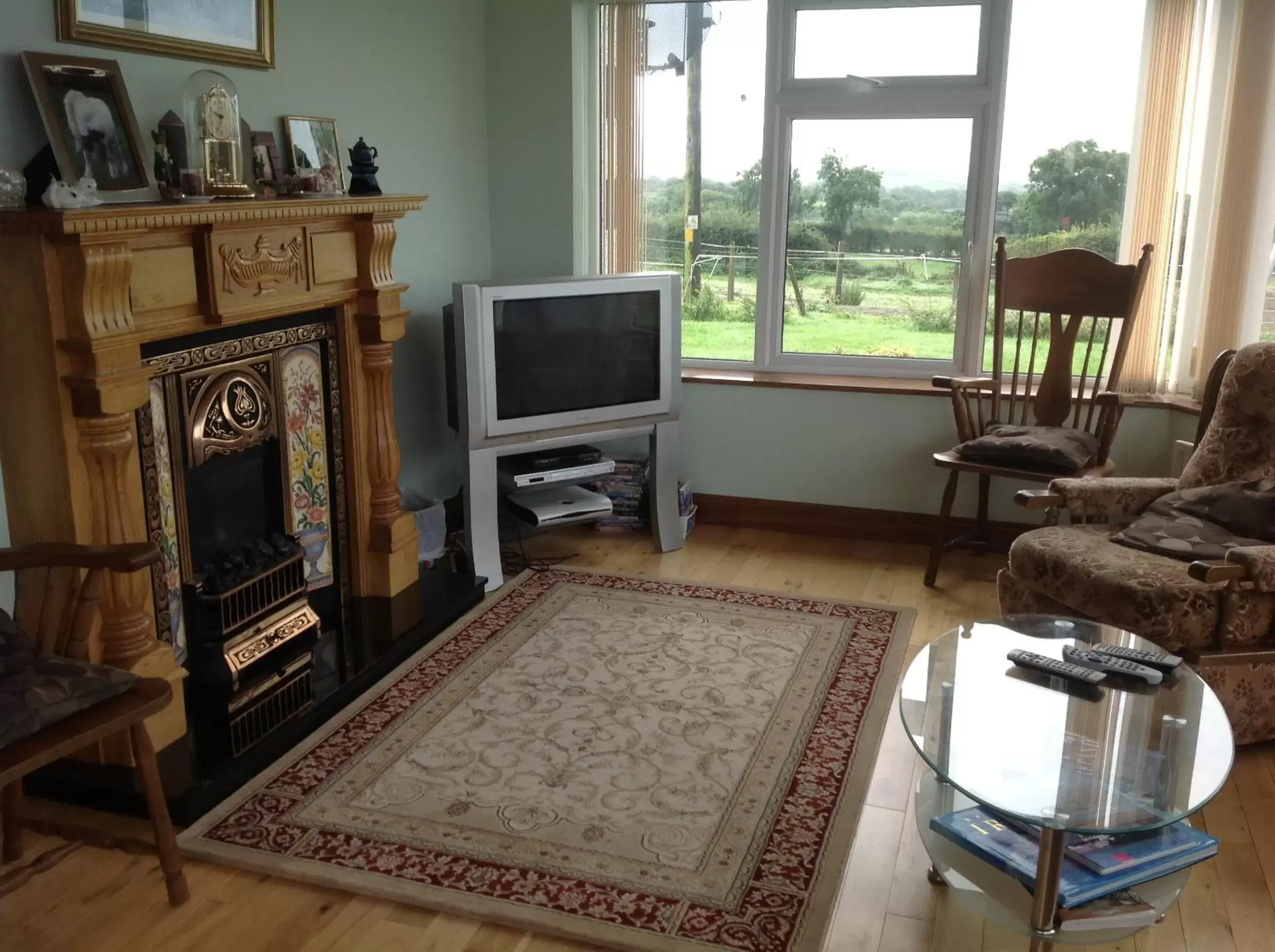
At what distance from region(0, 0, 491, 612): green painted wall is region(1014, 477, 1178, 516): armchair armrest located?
88.7 inches

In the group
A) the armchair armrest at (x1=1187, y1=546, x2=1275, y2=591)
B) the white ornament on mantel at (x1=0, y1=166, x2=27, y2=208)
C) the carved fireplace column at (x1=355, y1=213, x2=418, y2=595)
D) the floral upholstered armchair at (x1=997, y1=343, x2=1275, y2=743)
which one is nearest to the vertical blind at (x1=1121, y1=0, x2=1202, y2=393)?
the floral upholstered armchair at (x1=997, y1=343, x2=1275, y2=743)

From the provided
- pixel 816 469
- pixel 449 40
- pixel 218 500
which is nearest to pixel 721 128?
pixel 449 40

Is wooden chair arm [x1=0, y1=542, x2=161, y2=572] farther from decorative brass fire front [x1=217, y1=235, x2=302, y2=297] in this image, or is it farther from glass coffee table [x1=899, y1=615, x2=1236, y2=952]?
glass coffee table [x1=899, y1=615, x2=1236, y2=952]

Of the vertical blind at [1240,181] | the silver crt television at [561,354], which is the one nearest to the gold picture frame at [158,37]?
the silver crt television at [561,354]

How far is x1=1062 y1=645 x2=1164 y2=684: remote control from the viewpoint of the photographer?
2289 mm

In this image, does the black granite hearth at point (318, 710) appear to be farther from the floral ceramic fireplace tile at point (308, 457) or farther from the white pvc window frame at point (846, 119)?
the white pvc window frame at point (846, 119)

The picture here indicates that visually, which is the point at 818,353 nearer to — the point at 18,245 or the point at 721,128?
the point at 721,128

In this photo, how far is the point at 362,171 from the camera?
135 inches

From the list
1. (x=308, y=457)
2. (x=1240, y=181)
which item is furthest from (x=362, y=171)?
(x=1240, y=181)

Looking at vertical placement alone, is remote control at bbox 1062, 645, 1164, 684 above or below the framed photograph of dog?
below

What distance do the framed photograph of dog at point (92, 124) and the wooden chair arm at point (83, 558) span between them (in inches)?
31.0

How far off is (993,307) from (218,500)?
9.64 ft

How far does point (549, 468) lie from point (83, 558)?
209cm

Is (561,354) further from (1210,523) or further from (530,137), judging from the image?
(1210,523)
